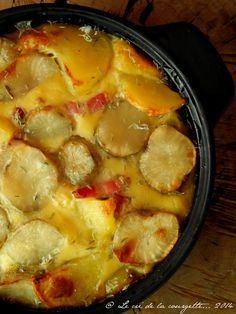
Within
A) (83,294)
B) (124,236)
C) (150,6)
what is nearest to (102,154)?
(124,236)

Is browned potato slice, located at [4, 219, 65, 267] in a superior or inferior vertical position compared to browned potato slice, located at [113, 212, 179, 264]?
inferior

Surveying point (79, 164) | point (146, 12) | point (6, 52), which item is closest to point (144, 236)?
point (79, 164)

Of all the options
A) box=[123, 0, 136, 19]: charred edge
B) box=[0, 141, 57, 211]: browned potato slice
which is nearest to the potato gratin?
box=[0, 141, 57, 211]: browned potato slice

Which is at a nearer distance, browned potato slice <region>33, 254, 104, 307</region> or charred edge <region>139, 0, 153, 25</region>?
browned potato slice <region>33, 254, 104, 307</region>

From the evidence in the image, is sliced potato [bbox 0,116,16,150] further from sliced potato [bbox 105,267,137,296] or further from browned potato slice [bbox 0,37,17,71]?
sliced potato [bbox 105,267,137,296]

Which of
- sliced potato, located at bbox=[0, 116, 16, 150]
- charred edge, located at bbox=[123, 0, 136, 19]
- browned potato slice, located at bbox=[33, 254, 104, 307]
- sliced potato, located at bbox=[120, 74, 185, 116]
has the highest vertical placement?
charred edge, located at bbox=[123, 0, 136, 19]

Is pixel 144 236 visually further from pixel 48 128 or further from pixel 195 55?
pixel 195 55
